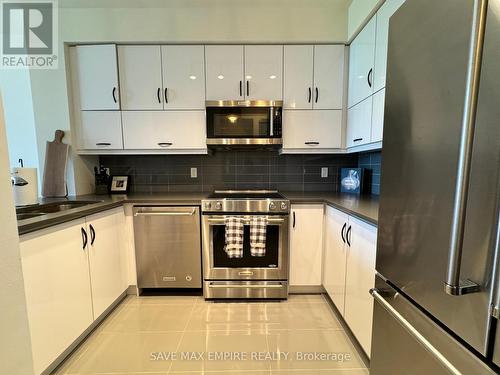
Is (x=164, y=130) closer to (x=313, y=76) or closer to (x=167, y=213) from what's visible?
(x=167, y=213)

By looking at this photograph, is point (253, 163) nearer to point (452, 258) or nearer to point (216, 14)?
point (216, 14)

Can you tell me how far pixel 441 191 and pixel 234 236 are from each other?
1496mm

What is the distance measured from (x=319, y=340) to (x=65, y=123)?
2.73 metres

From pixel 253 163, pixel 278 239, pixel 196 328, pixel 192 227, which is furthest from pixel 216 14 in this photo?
pixel 196 328

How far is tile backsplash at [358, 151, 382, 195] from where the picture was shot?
2141mm

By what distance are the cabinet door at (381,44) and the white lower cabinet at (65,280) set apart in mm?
2172

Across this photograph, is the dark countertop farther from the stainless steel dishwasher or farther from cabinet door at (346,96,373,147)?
cabinet door at (346,96,373,147)

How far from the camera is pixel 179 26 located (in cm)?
205

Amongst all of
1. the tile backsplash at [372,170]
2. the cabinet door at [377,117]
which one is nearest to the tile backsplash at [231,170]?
the tile backsplash at [372,170]

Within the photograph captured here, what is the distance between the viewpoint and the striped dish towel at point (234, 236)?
195 cm

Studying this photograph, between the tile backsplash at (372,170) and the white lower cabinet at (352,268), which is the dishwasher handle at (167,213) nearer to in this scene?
the white lower cabinet at (352,268)

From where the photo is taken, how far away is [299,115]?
7.27ft

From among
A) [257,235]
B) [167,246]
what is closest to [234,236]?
[257,235]

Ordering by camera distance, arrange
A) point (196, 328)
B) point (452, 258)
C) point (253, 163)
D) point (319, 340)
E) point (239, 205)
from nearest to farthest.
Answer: point (452, 258) < point (319, 340) < point (196, 328) < point (239, 205) < point (253, 163)
